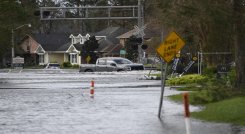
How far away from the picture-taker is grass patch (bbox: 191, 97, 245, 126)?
17.0 metres

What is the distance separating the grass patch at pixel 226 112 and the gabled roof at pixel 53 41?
9520cm

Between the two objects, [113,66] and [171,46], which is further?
[113,66]

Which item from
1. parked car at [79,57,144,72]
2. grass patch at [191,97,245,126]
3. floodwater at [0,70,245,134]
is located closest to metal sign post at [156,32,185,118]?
grass patch at [191,97,245,126]

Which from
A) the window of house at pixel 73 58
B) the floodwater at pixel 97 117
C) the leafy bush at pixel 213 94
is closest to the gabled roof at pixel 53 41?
the window of house at pixel 73 58

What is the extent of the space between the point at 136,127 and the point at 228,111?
3.02m

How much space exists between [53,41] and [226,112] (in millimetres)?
100224

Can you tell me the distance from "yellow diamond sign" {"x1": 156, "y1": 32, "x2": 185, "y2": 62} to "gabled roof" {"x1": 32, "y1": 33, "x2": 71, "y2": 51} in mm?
96083

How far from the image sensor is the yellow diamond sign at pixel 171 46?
59.3 feet

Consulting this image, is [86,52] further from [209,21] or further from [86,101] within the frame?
[209,21]

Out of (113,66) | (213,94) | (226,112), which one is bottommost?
(226,112)

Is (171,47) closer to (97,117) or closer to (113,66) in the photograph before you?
(97,117)

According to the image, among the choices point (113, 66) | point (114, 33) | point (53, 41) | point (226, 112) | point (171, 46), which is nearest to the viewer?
point (226, 112)

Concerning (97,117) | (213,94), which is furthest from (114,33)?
(97,117)

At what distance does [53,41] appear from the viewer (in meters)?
117
